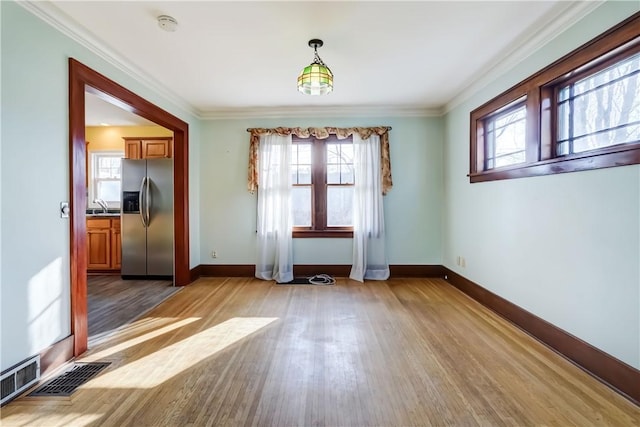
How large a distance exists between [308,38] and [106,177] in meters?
5.18

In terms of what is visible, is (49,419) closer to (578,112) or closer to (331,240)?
(331,240)

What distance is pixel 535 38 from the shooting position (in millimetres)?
2760

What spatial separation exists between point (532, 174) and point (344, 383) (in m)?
2.41

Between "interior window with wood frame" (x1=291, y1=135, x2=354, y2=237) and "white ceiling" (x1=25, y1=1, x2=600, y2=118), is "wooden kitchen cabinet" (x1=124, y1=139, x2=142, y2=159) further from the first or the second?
"interior window with wood frame" (x1=291, y1=135, x2=354, y2=237)

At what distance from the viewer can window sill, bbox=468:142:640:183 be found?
6.43 ft

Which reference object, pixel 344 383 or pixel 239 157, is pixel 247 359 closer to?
pixel 344 383

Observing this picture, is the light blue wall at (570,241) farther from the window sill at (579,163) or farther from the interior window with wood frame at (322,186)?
the interior window with wood frame at (322,186)

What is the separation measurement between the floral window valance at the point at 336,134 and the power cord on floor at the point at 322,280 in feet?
5.23

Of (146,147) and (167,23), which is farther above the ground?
(167,23)

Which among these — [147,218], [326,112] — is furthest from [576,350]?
[147,218]

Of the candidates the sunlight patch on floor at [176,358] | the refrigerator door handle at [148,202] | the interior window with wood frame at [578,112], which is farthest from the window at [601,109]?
the refrigerator door handle at [148,202]

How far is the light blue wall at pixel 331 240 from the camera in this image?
5.10 m

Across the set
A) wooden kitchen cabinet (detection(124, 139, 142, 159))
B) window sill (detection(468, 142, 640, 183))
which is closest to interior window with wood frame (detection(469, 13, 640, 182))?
window sill (detection(468, 142, 640, 183))

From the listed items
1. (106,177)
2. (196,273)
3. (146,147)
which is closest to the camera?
(196,273)
